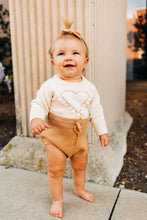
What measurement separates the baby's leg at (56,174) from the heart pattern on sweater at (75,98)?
A: 343 mm

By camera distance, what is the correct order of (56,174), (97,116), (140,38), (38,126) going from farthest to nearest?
(140,38) < (97,116) < (56,174) < (38,126)

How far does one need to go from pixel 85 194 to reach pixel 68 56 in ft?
3.64

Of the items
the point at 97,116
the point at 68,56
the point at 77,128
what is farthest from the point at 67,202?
the point at 68,56

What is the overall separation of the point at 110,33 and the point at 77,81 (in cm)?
136

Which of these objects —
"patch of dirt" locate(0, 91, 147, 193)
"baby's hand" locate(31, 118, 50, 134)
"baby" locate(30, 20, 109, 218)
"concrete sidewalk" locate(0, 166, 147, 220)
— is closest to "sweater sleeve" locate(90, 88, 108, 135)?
"baby" locate(30, 20, 109, 218)

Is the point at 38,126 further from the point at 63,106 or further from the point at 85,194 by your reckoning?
the point at 85,194

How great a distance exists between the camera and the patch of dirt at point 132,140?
247 cm

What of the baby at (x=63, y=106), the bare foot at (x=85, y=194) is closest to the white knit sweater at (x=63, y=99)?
the baby at (x=63, y=106)

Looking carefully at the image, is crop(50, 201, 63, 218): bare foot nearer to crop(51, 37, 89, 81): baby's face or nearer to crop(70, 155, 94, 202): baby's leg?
crop(70, 155, 94, 202): baby's leg

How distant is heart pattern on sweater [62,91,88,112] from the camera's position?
1879mm

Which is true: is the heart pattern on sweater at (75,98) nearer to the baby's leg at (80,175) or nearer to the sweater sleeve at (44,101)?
the sweater sleeve at (44,101)

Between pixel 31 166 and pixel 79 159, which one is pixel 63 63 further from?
pixel 31 166

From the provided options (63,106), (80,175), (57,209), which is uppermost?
(63,106)

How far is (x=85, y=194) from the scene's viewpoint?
6.90 ft
